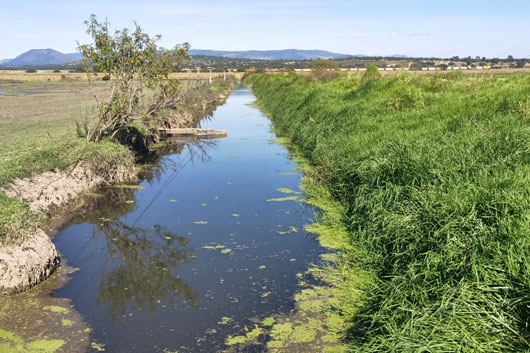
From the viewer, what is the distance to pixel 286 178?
14.5 meters

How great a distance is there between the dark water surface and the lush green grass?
131cm

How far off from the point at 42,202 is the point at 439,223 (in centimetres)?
906

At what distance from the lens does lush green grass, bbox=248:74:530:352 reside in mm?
4555

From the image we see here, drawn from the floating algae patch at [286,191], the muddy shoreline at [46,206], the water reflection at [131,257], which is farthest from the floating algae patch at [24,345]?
the floating algae patch at [286,191]

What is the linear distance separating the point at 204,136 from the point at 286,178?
393 inches

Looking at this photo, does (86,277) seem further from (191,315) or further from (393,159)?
(393,159)

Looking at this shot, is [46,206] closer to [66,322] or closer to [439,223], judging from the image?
[66,322]

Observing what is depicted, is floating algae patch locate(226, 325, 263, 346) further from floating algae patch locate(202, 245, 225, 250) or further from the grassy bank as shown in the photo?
the grassy bank

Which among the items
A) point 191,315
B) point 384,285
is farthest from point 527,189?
point 191,315

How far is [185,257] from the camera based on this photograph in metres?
8.49

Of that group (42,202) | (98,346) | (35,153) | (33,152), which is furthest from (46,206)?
(98,346)

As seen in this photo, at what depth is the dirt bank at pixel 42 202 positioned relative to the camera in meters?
7.01

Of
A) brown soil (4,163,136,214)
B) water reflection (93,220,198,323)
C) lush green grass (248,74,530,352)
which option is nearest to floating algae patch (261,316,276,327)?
lush green grass (248,74,530,352)

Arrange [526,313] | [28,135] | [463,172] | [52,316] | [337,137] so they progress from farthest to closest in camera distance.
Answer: [28,135] → [337,137] → [463,172] → [52,316] → [526,313]
